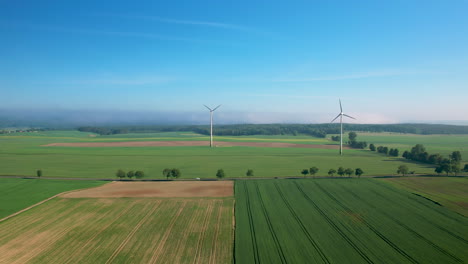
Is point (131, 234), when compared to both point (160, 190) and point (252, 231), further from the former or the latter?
point (160, 190)

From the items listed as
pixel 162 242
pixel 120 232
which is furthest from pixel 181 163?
pixel 162 242

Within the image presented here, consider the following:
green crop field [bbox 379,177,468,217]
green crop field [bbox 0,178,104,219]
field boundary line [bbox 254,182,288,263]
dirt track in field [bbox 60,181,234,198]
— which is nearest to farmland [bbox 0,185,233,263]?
dirt track in field [bbox 60,181,234,198]

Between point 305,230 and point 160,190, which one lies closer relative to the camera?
point 305,230

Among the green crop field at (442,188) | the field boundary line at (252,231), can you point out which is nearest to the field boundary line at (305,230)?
the field boundary line at (252,231)

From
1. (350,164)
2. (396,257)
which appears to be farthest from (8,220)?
(350,164)

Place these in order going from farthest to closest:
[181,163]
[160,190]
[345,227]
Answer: [181,163] < [160,190] < [345,227]

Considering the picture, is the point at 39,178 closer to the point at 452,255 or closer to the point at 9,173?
the point at 9,173

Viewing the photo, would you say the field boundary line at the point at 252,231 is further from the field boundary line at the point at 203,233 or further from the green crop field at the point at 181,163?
the green crop field at the point at 181,163
